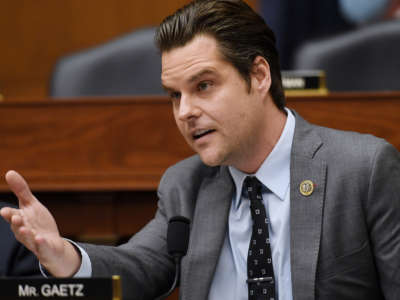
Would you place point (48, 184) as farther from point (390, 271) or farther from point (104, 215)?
point (390, 271)

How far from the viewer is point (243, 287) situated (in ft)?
4.01

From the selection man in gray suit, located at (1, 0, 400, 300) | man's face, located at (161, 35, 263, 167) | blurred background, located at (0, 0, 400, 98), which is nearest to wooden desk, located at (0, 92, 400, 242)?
man in gray suit, located at (1, 0, 400, 300)

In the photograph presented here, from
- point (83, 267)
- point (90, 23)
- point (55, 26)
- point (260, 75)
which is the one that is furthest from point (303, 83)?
point (55, 26)

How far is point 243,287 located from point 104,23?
222cm

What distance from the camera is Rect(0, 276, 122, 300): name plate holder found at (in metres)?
0.83

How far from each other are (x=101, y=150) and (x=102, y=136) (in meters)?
0.04

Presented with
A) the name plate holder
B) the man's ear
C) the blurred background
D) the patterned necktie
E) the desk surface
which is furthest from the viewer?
the blurred background

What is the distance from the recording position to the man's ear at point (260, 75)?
4.23 ft

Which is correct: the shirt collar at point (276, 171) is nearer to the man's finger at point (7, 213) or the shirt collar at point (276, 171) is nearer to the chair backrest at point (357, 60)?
the man's finger at point (7, 213)

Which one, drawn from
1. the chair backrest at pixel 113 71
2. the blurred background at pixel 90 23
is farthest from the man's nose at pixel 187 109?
the blurred background at pixel 90 23

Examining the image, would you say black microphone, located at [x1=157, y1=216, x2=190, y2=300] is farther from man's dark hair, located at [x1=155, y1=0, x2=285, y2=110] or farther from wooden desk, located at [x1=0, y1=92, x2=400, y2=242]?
wooden desk, located at [x1=0, y1=92, x2=400, y2=242]

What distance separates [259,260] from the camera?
1.21m

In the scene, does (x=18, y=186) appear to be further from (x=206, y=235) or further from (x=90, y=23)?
(x=90, y=23)

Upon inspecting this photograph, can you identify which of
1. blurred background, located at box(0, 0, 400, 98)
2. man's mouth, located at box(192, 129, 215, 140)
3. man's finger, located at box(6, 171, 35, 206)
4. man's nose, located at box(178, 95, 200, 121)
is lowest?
man's finger, located at box(6, 171, 35, 206)
